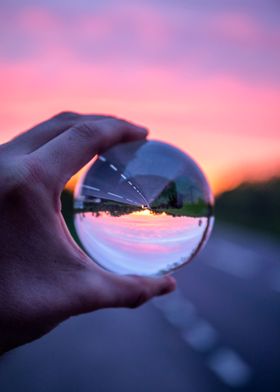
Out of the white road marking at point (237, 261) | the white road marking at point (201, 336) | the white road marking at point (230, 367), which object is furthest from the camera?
the white road marking at point (237, 261)

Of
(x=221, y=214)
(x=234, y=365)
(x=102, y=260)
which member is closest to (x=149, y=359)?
(x=234, y=365)

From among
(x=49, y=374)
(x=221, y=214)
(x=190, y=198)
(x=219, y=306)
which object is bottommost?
(x=221, y=214)

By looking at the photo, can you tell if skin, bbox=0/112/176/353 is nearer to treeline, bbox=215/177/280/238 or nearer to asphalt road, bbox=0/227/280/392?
asphalt road, bbox=0/227/280/392

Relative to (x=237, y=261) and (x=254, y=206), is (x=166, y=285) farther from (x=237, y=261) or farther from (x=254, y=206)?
(x=254, y=206)

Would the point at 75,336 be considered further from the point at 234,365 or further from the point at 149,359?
the point at 234,365

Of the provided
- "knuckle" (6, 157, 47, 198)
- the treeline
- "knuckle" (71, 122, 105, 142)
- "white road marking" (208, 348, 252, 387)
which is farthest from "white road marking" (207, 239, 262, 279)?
"knuckle" (6, 157, 47, 198)

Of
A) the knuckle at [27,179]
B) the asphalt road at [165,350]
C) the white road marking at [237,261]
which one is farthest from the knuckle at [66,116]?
the white road marking at [237,261]

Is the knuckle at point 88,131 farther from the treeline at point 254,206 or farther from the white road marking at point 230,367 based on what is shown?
the treeline at point 254,206

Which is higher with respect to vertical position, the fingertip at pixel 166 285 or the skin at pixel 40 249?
the skin at pixel 40 249
